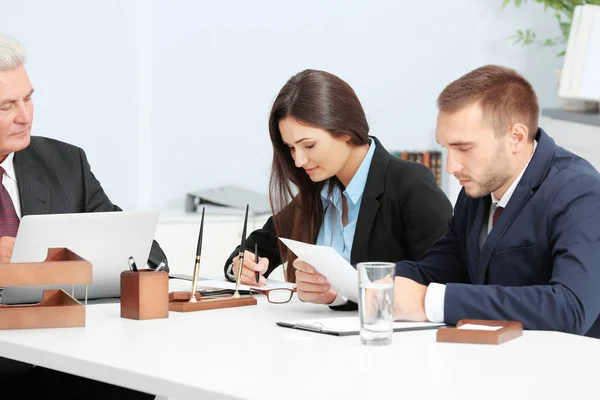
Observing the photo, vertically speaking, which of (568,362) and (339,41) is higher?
(339,41)

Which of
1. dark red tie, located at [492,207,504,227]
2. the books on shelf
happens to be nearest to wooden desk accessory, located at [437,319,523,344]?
dark red tie, located at [492,207,504,227]

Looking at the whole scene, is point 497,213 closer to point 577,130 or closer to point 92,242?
point 92,242

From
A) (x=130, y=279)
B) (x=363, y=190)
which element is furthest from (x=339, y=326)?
(x=363, y=190)

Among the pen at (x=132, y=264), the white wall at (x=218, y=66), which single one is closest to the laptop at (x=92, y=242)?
the pen at (x=132, y=264)

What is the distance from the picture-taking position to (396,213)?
2764mm

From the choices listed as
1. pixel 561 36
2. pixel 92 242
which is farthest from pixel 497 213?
pixel 561 36

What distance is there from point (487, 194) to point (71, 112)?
2531mm

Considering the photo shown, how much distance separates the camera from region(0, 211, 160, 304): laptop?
85.2 inches

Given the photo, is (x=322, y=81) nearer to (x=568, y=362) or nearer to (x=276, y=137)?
(x=276, y=137)

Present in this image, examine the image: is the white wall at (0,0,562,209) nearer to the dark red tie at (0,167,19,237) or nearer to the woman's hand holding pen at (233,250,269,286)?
the dark red tie at (0,167,19,237)

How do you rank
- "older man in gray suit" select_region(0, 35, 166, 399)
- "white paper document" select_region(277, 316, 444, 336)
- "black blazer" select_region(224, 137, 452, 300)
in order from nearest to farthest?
"white paper document" select_region(277, 316, 444, 336) → "older man in gray suit" select_region(0, 35, 166, 399) → "black blazer" select_region(224, 137, 452, 300)

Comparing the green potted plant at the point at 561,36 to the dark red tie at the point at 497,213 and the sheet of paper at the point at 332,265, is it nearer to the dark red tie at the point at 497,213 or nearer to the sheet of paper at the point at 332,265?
the dark red tie at the point at 497,213

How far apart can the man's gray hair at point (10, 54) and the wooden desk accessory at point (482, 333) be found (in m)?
1.68

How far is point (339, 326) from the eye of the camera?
196cm
